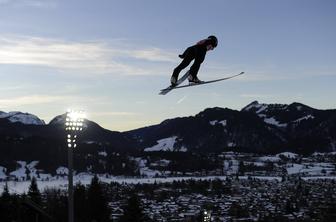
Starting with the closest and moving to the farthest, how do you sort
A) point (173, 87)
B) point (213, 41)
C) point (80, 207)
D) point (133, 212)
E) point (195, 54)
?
point (213, 41) → point (195, 54) → point (173, 87) → point (133, 212) → point (80, 207)

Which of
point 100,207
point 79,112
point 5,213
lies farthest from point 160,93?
point 100,207

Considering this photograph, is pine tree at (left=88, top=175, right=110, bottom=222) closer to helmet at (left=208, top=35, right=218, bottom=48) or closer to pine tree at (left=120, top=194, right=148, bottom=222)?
pine tree at (left=120, top=194, right=148, bottom=222)

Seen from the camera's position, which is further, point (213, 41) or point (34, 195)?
point (34, 195)

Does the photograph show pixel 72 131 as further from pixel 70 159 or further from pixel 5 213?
pixel 5 213

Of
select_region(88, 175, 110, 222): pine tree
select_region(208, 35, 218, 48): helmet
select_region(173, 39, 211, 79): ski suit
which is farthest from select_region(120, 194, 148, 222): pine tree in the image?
select_region(208, 35, 218, 48): helmet

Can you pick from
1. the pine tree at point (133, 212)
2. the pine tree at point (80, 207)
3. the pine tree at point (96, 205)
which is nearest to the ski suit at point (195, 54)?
the pine tree at point (133, 212)

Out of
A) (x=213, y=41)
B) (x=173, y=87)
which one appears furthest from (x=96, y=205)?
(x=213, y=41)

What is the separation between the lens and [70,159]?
22.8 metres

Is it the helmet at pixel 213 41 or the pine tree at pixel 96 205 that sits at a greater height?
the helmet at pixel 213 41

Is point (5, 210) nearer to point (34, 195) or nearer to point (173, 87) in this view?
point (34, 195)

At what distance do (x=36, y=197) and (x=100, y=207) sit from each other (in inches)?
375

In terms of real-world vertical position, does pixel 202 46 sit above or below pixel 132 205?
above

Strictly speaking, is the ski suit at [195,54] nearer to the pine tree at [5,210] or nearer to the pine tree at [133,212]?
the pine tree at [5,210]

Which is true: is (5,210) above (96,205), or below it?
above
